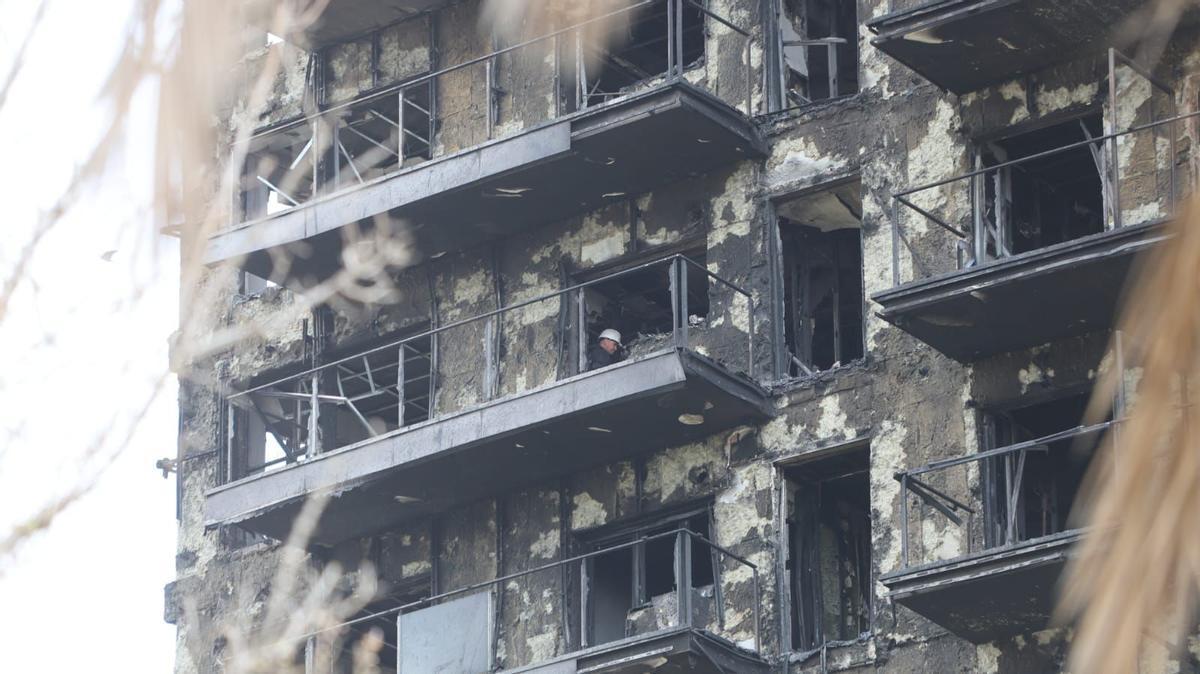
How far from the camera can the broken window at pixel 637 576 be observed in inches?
722

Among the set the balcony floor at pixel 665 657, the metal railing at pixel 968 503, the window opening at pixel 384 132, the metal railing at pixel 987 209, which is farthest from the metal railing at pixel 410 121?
the balcony floor at pixel 665 657

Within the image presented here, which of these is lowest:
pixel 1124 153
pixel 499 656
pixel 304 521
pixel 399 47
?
pixel 499 656

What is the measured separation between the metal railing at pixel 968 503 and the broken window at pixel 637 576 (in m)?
2.14

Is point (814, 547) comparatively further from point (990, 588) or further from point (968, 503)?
point (990, 588)

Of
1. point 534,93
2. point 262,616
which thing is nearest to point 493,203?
point 534,93

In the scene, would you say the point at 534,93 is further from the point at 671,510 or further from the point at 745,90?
the point at 671,510

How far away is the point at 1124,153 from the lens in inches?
658

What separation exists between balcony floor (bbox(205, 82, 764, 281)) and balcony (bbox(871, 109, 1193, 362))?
196 cm

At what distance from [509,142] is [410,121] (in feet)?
9.72

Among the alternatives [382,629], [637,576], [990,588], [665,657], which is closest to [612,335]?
[637,576]

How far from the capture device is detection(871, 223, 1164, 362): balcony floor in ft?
51.0

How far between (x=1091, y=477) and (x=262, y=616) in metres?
8.28

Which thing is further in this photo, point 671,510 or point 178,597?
point 178,597

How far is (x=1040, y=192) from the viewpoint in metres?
17.8
